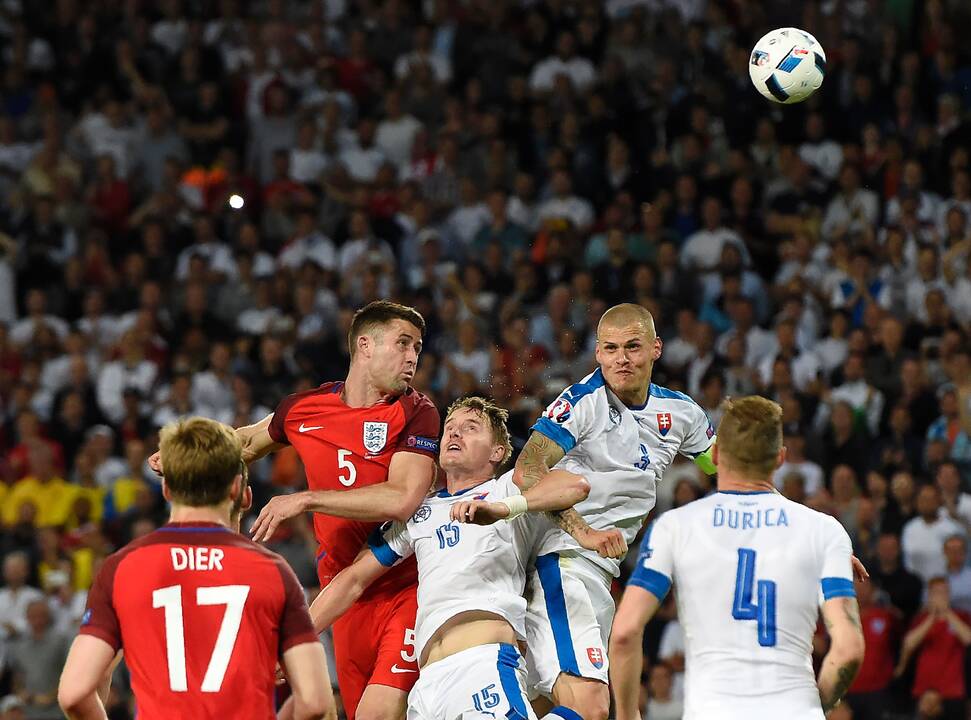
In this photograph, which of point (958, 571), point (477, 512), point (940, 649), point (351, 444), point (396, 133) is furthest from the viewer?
point (396, 133)

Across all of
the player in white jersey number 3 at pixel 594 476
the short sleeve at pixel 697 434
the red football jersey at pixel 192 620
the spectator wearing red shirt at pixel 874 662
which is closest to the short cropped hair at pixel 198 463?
the red football jersey at pixel 192 620

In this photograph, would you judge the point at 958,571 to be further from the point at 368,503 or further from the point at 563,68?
the point at 563,68

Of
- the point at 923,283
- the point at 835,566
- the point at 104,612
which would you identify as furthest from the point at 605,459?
the point at 923,283

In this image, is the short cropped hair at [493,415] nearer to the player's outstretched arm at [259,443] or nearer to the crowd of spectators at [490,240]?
the player's outstretched arm at [259,443]

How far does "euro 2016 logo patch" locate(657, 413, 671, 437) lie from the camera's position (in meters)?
7.98

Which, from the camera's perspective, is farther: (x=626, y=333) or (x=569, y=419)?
(x=626, y=333)

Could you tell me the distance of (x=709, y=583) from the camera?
5.58 meters

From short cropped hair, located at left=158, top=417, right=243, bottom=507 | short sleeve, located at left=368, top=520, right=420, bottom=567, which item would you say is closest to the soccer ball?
short sleeve, located at left=368, top=520, right=420, bottom=567

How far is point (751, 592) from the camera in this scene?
5.53 meters

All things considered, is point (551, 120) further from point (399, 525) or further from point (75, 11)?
point (399, 525)

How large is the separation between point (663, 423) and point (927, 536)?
19.2 ft

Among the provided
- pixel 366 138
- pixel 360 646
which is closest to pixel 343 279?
pixel 366 138

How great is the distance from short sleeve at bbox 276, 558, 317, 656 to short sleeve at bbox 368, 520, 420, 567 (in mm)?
2352

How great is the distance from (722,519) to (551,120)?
1271 centimetres
